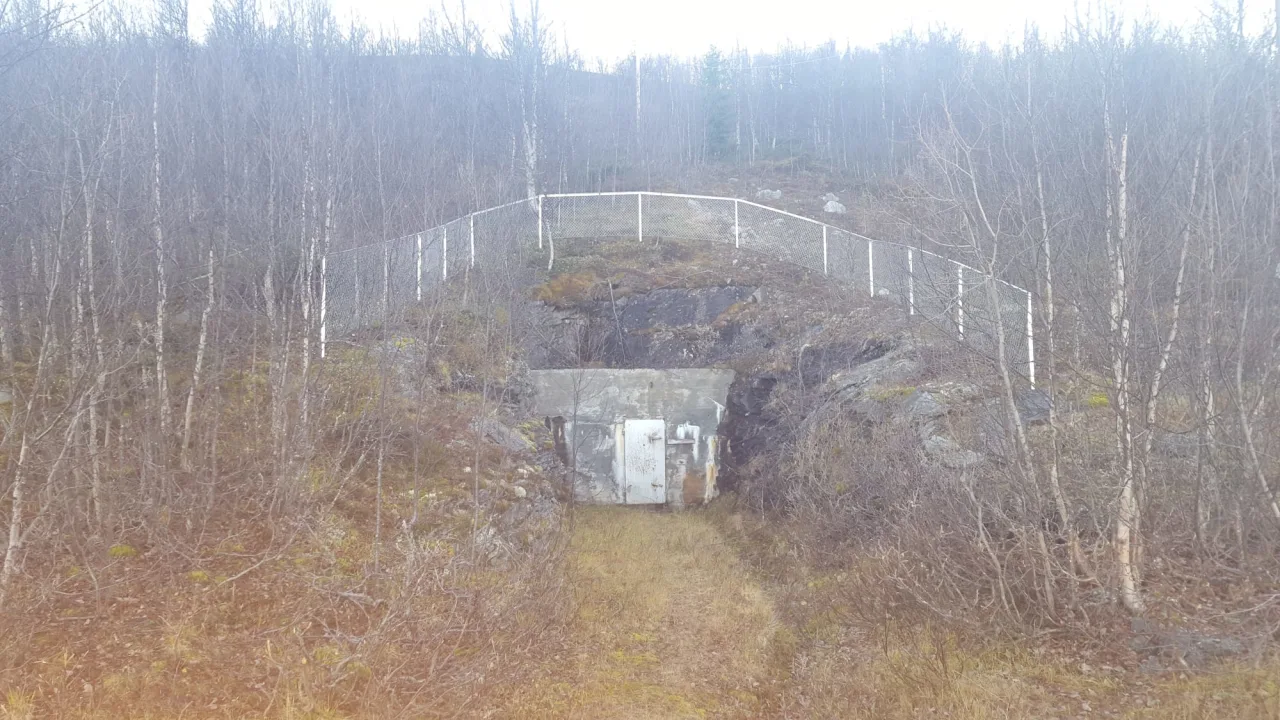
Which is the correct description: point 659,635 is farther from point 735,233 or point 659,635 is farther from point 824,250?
point 735,233

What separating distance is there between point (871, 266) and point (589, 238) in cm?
706

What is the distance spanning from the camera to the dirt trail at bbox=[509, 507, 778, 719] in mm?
6293

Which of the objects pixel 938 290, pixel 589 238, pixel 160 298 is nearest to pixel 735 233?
pixel 589 238

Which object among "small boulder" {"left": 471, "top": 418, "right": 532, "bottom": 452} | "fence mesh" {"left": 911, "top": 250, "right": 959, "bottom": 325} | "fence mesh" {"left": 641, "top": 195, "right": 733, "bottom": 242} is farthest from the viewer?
"fence mesh" {"left": 641, "top": 195, "right": 733, "bottom": 242}

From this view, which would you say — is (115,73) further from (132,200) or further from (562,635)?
(562,635)

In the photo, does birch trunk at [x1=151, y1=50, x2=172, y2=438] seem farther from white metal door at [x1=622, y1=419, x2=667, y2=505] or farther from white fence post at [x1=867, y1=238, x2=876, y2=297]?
white fence post at [x1=867, y1=238, x2=876, y2=297]

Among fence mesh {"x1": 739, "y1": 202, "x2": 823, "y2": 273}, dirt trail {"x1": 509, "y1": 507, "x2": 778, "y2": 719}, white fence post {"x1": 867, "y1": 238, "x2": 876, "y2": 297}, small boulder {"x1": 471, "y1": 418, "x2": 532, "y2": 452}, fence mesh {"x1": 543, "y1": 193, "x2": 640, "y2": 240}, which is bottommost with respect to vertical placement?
dirt trail {"x1": 509, "y1": 507, "x2": 778, "y2": 719}

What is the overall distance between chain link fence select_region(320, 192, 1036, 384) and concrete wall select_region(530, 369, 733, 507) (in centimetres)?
238

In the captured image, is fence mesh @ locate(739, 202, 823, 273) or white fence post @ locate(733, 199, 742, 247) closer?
fence mesh @ locate(739, 202, 823, 273)

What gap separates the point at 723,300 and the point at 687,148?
1711 centimetres

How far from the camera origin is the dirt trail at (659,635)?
6.29 meters

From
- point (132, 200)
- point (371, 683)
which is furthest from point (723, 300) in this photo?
point (371, 683)

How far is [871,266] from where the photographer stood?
16.2 meters

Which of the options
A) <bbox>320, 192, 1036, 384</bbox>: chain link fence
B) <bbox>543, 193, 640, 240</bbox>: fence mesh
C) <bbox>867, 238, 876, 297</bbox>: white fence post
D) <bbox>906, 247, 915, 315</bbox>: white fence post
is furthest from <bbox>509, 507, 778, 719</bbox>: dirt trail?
<bbox>543, 193, 640, 240</bbox>: fence mesh
